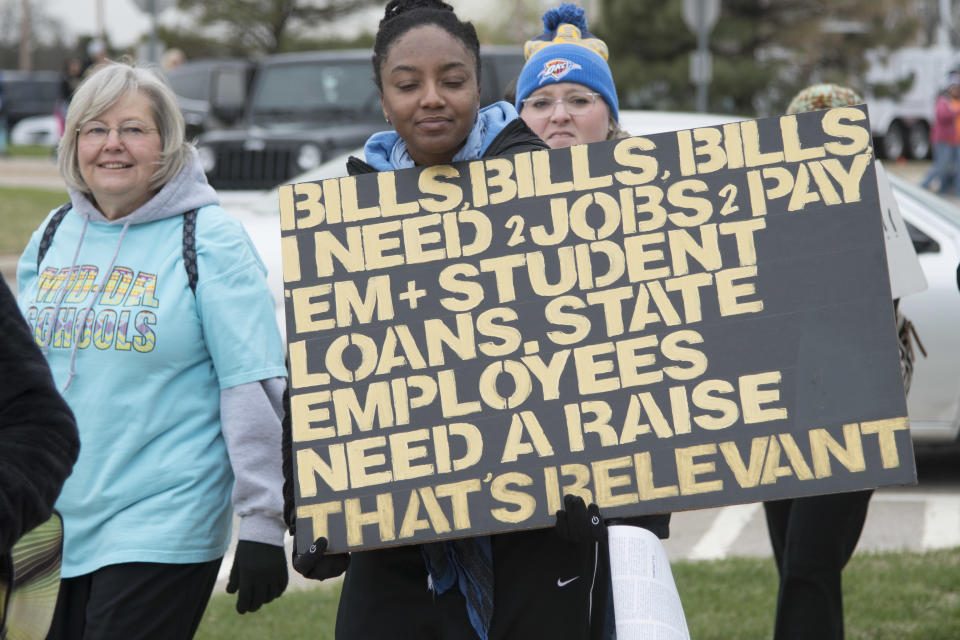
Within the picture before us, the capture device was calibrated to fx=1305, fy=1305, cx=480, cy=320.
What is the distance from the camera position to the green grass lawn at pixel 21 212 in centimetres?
1573

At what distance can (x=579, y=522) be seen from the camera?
99.9 inches

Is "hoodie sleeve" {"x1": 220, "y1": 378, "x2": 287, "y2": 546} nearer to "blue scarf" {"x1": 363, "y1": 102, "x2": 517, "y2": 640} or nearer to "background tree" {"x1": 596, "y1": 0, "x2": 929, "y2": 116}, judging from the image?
"blue scarf" {"x1": 363, "y1": 102, "x2": 517, "y2": 640}

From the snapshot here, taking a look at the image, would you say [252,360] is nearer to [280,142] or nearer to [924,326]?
[924,326]

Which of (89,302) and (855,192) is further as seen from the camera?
(89,302)

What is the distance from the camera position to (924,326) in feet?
22.1

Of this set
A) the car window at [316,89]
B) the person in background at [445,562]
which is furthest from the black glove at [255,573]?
the car window at [316,89]

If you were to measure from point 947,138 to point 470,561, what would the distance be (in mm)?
21195

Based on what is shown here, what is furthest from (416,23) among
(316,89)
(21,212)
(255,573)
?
(21,212)

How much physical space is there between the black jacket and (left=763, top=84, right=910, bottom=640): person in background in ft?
8.56

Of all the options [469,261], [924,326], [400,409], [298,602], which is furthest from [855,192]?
[924,326]

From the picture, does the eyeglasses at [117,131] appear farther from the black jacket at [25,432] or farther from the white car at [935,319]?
the white car at [935,319]

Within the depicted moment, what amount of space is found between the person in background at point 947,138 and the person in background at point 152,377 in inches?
805

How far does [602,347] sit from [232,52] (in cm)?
4283

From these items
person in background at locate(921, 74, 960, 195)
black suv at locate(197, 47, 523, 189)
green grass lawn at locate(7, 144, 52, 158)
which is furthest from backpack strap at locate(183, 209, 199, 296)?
green grass lawn at locate(7, 144, 52, 158)
